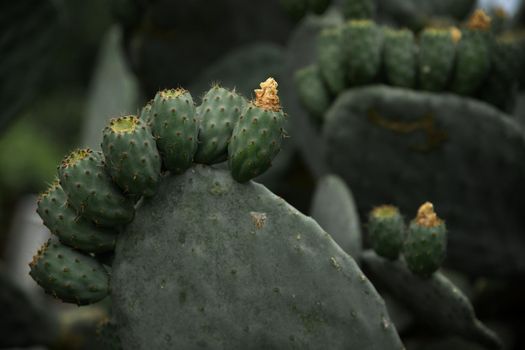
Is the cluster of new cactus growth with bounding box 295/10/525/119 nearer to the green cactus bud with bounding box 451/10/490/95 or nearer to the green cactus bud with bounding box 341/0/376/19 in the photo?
the green cactus bud with bounding box 451/10/490/95

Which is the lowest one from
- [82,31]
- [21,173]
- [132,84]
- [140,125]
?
[21,173]

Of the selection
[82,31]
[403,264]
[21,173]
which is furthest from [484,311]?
[82,31]

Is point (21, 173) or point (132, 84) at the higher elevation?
point (132, 84)

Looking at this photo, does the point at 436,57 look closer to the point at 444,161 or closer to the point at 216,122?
the point at 444,161

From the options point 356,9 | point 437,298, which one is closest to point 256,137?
point 437,298

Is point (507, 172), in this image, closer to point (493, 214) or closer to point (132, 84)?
point (493, 214)

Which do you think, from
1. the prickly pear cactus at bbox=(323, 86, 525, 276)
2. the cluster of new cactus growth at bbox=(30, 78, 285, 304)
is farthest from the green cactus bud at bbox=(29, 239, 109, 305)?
the prickly pear cactus at bbox=(323, 86, 525, 276)
